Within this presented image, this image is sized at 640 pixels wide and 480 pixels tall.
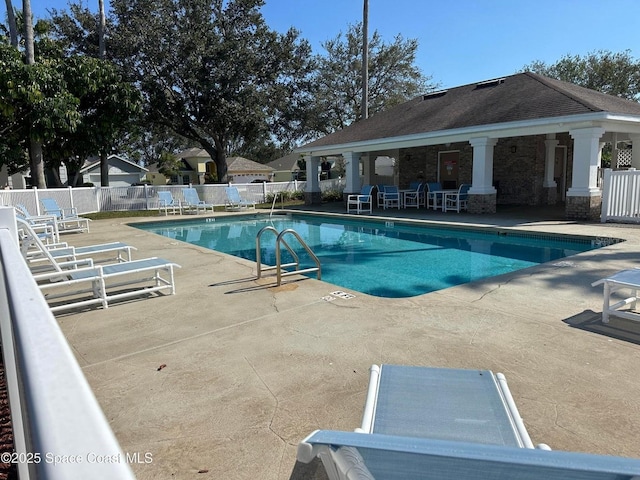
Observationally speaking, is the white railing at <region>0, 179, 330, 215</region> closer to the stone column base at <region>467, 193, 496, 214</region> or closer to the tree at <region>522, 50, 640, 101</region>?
the stone column base at <region>467, 193, 496, 214</region>

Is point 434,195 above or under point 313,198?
above

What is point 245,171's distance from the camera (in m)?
45.8

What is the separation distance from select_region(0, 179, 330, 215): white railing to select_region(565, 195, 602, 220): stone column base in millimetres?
14275

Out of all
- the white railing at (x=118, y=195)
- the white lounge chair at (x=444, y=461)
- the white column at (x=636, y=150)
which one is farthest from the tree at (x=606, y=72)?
the white lounge chair at (x=444, y=461)

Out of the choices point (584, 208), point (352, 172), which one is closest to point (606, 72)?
point (352, 172)

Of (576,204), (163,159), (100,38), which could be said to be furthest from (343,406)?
(163,159)

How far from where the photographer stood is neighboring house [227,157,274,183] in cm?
4534

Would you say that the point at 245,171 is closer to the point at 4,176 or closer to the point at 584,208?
the point at 4,176

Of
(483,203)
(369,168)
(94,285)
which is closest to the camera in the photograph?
(94,285)

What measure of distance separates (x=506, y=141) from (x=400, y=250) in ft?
32.3

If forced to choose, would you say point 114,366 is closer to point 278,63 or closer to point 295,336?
point 295,336

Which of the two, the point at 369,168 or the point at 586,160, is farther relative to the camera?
the point at 369,168

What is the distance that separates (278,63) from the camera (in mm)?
25547

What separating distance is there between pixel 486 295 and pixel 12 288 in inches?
210
